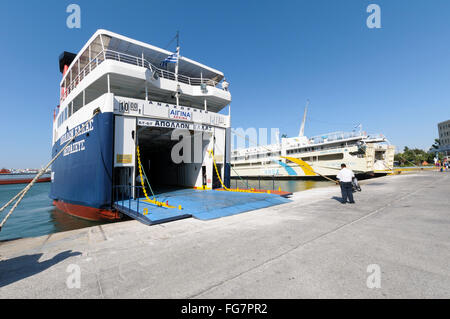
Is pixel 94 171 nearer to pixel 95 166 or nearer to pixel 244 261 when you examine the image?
pixel 95 166

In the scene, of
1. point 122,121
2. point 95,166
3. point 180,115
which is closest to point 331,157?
point 180,115

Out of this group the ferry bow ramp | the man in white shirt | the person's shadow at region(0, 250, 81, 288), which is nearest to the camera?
the person's shadow at region(0, 250, 81, 288)

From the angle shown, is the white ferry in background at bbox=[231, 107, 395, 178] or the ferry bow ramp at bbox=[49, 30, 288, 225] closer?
the ferry bow ramp at bbox=[49, 30, 288, 225]

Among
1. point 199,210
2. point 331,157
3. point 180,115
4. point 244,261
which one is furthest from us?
point 331,157

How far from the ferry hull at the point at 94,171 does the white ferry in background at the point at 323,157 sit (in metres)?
13.2

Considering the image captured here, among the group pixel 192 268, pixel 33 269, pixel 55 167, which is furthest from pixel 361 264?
pixel 55 167

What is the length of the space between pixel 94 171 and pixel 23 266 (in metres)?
5.89

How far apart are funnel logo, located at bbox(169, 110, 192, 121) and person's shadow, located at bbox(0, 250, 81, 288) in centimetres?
781

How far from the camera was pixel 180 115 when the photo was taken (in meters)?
10.8

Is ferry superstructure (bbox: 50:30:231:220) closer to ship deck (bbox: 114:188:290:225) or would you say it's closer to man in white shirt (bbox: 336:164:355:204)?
ship deck (bbox: 114:188:290:225)

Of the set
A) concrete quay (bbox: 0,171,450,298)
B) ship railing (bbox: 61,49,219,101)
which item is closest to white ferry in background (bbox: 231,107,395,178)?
ship railing (bbox: 61,49,219,101)

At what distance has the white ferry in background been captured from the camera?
81.6 ft

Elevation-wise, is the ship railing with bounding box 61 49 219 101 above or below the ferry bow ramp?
above

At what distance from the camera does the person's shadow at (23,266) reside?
9.55 feet
